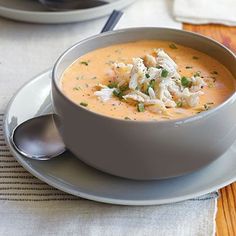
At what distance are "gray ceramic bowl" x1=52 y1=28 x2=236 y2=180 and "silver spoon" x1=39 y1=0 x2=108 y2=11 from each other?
66cm

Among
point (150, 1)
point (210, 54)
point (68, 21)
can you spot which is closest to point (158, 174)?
point (210, 54)

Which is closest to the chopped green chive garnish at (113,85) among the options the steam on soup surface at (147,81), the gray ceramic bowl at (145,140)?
the steam on soup surface at (147,81)

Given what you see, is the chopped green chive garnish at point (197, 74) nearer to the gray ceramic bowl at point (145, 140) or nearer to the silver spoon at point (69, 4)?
the gray ceramic bowl at point (145, 140)

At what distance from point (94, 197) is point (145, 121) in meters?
0.15

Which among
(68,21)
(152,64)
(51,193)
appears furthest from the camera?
(68,21)

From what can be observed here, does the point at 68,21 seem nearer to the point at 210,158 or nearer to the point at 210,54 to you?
the point at 210,54

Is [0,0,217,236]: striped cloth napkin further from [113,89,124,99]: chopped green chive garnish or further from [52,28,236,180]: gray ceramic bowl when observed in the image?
[113,89,124,99]: chopped green chive garnish

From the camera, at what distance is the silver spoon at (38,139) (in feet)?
3.39

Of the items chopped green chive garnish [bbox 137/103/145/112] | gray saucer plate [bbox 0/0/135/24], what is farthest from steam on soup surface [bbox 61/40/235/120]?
gray saucer plate [bbox 0/0/135/24]

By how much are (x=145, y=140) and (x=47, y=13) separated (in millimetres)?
777

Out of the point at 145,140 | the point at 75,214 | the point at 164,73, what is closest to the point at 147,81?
the point at 164,73

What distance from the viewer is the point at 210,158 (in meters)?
0.95

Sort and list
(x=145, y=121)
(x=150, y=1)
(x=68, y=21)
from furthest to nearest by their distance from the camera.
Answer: (x=150, y=1)
(x=68, y=21)
(x=145, y=121)

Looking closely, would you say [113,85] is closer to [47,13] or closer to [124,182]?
[124,182]
